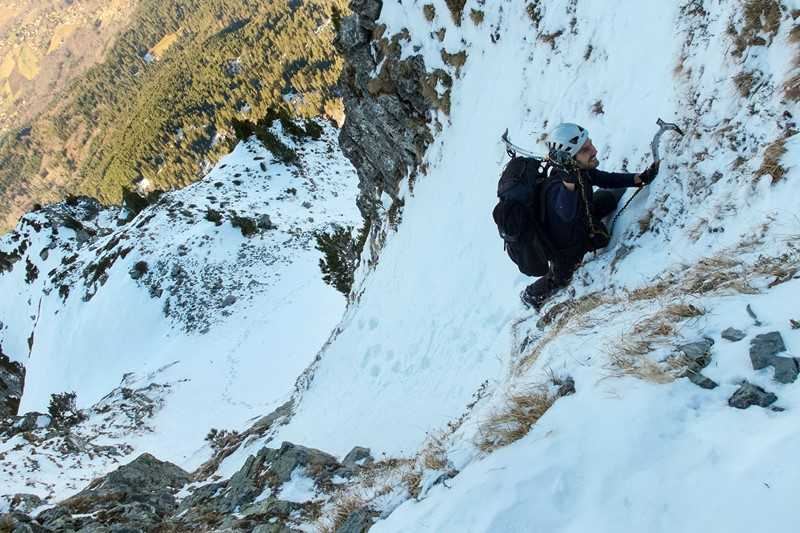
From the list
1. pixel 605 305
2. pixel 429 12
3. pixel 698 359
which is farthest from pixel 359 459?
pixel 429 12

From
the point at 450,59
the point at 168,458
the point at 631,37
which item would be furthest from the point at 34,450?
the point at 631,37

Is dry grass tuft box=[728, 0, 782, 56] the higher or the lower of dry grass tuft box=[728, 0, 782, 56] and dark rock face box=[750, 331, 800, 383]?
the higher

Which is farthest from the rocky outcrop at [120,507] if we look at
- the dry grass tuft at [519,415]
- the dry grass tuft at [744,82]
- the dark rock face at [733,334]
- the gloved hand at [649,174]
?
the dry grass tuft at [744,82]

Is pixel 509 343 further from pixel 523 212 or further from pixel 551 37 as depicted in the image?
pixel 551 37

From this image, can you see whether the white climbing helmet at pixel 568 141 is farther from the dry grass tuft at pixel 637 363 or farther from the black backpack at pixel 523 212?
the dry grass tuft at pixel 637 363

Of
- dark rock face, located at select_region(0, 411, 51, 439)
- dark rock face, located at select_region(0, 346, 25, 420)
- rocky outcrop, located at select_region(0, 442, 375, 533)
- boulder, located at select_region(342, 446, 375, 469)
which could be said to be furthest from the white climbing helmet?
dark rock face, located at select_region(0, 346, 25, 420)

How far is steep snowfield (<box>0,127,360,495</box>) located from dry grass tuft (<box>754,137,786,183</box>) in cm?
2000

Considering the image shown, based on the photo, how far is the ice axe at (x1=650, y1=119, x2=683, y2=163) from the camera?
6477 millimetres

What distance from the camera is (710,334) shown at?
393cm

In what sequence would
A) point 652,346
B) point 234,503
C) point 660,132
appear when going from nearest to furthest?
point 652,346, point 660,132, point 234,503

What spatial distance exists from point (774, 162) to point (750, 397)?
9.76 feet

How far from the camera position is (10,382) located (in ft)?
150

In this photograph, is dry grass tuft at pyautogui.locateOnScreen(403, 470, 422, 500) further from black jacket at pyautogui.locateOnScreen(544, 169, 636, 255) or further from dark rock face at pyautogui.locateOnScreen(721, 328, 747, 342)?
black jacket at pyautogui.locateOnScreen(544, 169, 636, 255)

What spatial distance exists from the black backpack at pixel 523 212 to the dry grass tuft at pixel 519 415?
90.7 inches
